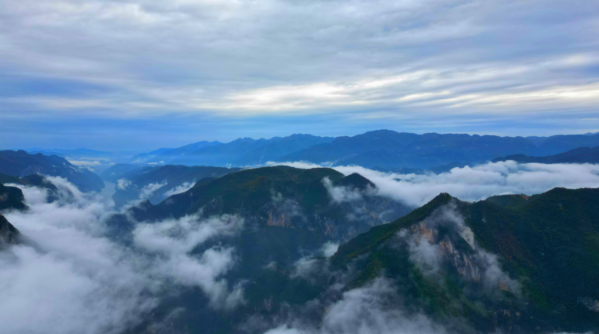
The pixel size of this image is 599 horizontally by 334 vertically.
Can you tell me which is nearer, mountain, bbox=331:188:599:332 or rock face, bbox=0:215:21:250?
mountain, bbox=331:188:599:332

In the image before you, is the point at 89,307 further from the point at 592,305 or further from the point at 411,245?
the point at 592,305

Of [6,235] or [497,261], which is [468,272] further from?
[6,235]

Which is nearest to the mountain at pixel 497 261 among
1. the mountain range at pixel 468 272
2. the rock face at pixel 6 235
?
the mountain range at pixel 468 272

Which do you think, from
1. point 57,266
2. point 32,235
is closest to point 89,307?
point 57,266

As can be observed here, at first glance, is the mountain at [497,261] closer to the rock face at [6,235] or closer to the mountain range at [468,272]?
→ the mountain range at [468,272]

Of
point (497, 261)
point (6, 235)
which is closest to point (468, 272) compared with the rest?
point (497, 261)

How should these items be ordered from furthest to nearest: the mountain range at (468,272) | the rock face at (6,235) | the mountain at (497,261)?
1. the rock face at (6,235)
2. the mountain range at (468,272)
3. the mountain at (497,261)

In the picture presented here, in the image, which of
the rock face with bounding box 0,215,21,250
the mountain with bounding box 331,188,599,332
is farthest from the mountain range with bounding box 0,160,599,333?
the rock face with bounding box 0,215,21,250

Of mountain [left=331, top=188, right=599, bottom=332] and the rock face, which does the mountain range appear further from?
the rock face
